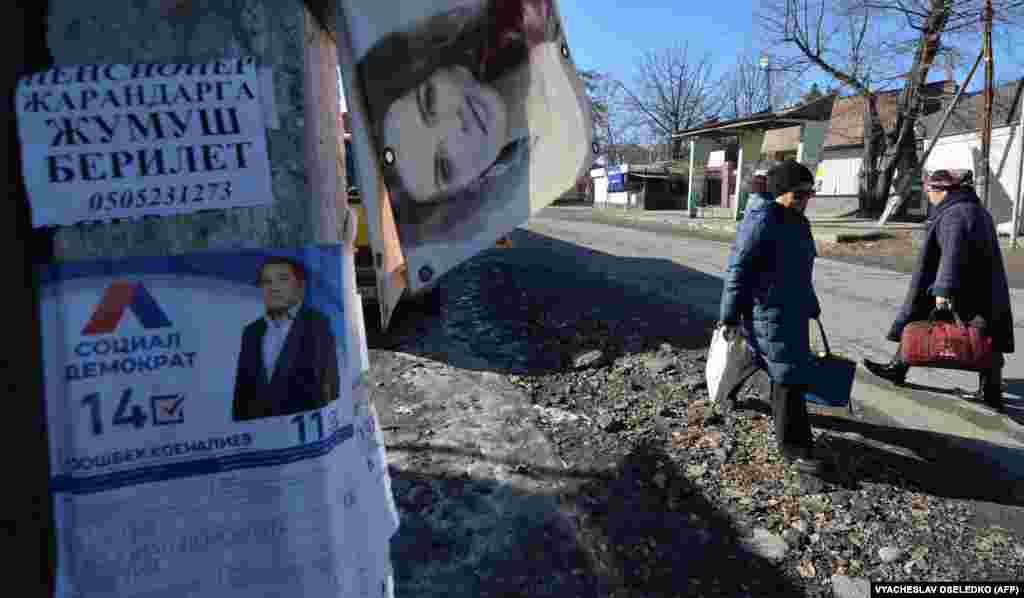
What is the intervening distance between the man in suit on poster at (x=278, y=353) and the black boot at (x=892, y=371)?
213 inches

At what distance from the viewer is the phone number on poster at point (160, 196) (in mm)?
1086

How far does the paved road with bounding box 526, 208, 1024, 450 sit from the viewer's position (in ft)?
14.6

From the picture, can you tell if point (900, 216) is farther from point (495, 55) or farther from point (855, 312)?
point (495, 55)

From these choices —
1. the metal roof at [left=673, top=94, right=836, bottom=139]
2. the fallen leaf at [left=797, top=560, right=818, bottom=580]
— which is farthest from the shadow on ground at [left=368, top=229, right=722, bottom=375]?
the metal roof at [left=673, top=94, right=836, bottom=139]

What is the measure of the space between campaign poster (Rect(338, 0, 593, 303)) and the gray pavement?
12.9 feet

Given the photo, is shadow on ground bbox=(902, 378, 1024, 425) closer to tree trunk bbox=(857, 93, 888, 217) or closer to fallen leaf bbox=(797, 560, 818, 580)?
fallen leaf bbox=(797, 560, 818, 580)

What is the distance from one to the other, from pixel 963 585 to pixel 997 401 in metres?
2.61

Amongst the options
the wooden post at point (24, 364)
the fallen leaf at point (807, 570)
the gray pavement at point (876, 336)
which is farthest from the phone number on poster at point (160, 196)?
the gray pavement at point (876, 336)

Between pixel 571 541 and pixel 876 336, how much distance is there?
216 inches

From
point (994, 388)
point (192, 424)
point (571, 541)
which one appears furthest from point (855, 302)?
point (192, 424)

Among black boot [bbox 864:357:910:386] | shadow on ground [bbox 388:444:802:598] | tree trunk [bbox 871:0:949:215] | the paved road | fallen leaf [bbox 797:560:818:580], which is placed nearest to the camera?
shadow on ground [bbox 388:444:802:598]

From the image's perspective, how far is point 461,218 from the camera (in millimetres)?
1354

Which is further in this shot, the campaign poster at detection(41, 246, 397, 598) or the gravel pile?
the gravel pile

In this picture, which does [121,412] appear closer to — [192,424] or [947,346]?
[192,424]
